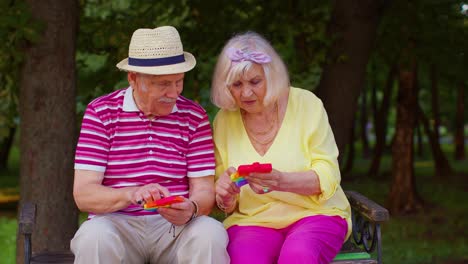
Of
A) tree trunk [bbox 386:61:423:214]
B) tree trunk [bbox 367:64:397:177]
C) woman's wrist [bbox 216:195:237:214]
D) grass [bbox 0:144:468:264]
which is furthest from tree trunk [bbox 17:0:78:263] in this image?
tree trunk [bbox 367:64:397:177]

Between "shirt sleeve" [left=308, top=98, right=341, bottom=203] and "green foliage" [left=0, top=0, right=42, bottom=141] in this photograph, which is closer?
"shirt sleeve" [left=308, top=98, right=341, bottom=203]

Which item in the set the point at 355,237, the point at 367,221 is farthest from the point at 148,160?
the point at 355,237

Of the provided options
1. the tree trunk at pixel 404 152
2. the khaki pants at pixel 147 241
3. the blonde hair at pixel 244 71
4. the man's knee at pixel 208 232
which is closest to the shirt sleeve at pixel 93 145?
the khaki pants at pixel 147 241

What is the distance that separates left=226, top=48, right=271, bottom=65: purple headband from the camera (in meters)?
4.07

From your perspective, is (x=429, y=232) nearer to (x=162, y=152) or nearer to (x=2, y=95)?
(x=2, y=95)

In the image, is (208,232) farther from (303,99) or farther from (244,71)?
(303,99)

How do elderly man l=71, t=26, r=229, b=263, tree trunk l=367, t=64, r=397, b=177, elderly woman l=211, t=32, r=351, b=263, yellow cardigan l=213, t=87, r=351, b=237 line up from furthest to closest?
tree trunk l=367, t=64, r=397, b=177
yellow cardigan l=213, t=87, r=351, b=237
elderly woman l=211, t=32, r=351, b=263
elderly man l=71, t=26, r=229, b=263

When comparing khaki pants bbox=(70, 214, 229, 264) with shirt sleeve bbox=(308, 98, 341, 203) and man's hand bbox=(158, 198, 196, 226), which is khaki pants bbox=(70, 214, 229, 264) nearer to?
man's hand bbox=(158, 198, 196, 226)

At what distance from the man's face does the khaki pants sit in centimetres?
52

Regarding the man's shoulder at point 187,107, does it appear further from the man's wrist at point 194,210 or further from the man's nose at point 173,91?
the man's wrist at point 194,210

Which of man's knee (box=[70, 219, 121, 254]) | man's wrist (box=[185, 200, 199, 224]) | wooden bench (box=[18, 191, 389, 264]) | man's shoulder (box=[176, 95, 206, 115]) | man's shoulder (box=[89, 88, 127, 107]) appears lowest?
wooden bench (box=[18, 191, 389, 264])

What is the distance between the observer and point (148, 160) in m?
3.93

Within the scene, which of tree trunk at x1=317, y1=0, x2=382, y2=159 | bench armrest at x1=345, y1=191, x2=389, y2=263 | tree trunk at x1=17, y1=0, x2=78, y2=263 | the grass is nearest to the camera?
bench armrest at x1=345, y1=191, x2=389, y2=263

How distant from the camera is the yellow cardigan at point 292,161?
13.5ft
